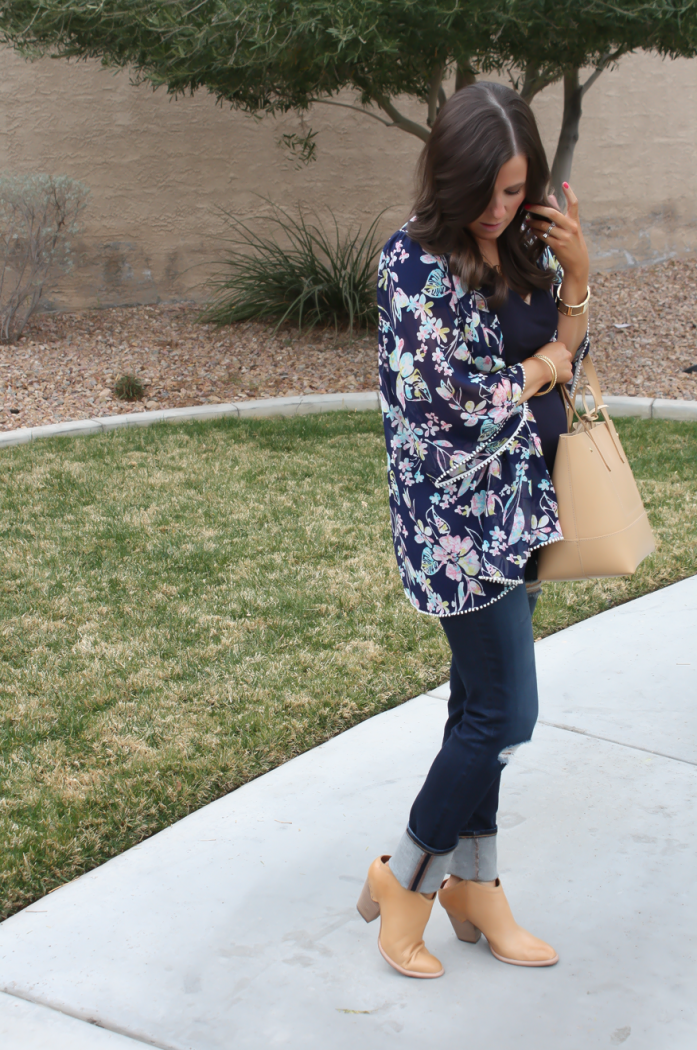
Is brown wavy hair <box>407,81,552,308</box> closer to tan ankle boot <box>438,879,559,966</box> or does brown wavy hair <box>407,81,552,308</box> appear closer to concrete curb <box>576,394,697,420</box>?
tan ankle boot <box>438,879,559,966</box>

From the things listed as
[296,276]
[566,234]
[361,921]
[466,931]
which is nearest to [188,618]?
[361,921]

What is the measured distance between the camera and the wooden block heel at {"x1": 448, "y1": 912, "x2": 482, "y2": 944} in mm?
2371

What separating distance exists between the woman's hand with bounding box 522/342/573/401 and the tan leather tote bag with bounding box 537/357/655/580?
9 cm

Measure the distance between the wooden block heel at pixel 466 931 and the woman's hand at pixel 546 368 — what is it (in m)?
1.24

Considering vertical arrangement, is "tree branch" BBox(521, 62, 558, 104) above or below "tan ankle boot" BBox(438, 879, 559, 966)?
above

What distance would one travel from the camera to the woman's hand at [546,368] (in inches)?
81.6

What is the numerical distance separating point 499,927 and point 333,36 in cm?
610

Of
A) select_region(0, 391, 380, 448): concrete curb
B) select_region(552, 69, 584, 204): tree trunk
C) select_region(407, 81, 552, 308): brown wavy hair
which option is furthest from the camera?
select_region(552, 69, 584, 204): tree trunk

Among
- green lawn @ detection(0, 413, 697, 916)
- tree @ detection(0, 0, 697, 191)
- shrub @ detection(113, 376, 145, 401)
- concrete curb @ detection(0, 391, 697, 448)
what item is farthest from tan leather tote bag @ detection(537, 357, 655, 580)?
shrub @ detection(113, 376, 145, 401)

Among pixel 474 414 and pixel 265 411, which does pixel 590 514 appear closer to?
pixel 474 414

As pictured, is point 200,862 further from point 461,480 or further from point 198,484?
point 198,484

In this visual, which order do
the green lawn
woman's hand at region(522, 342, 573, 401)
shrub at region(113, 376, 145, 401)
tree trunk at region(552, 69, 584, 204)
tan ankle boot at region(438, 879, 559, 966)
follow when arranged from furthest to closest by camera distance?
tree trunk at region(552, 69, 584, 204) < shrub at region(113, 376, 145, 401) < the green lawn < tan ankle boot at region(438, 879, 559, 966) < woman's hand at region(522, 342, 573, 401)

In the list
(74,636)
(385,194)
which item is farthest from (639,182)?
(74,636)

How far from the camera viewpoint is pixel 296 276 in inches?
404
